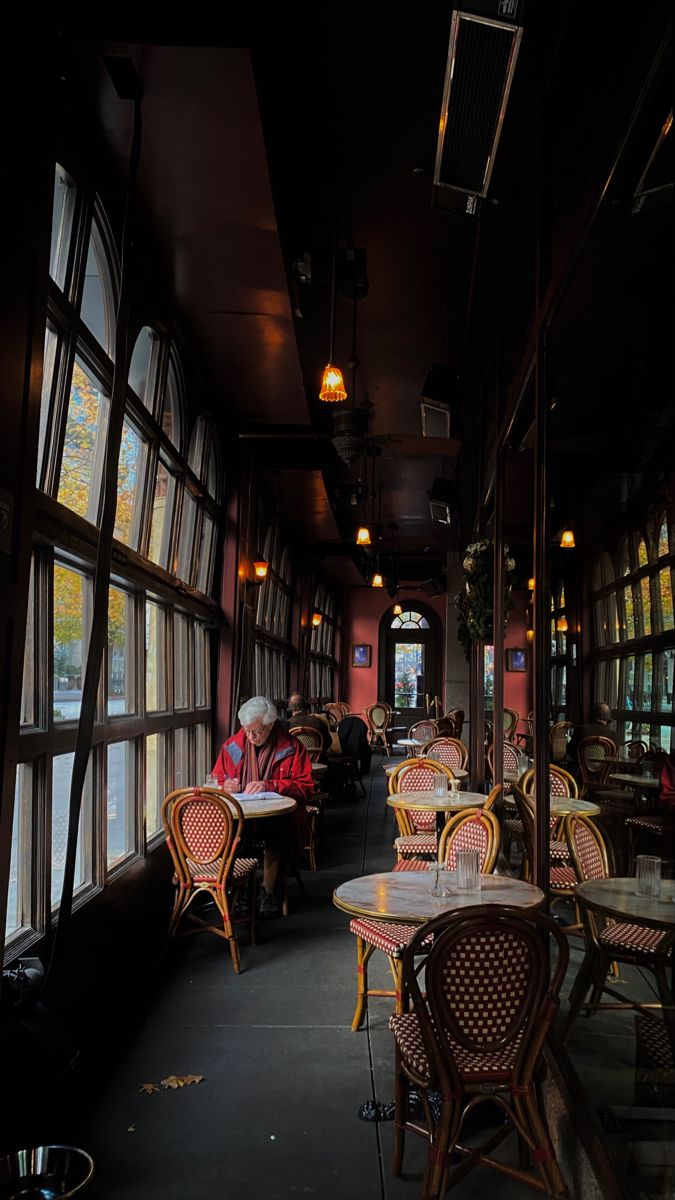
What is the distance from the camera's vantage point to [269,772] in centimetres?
593

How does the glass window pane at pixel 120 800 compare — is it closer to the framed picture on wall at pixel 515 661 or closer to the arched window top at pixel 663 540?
the arched window top at pixel 663 540

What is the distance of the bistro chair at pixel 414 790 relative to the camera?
5973 mm

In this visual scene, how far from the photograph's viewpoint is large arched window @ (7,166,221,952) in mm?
3201

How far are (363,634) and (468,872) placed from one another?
17931 mm

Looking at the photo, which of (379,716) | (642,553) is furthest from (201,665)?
(379,716)

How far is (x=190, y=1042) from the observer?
3.74 metres

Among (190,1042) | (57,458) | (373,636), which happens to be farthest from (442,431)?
(373,636)

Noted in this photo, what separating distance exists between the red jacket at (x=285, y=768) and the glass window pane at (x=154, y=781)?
55cm

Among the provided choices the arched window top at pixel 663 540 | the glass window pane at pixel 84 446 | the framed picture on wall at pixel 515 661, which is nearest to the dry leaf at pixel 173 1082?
the glass window pane at pixel 84 446

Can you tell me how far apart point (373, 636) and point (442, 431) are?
14.7 m

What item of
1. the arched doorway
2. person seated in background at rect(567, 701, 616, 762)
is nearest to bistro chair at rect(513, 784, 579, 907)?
person seated in background at rect(567, 701, 616, 762)

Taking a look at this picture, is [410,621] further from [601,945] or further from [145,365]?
[601,945]

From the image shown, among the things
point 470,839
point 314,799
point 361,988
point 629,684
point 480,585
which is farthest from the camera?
point 314,799

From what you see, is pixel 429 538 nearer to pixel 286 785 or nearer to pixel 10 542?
pixel 286 785
